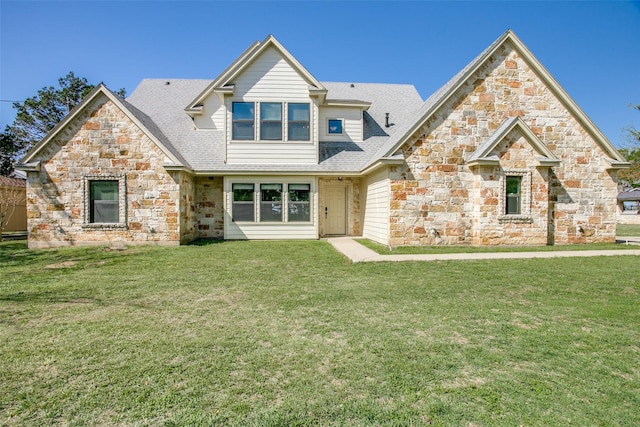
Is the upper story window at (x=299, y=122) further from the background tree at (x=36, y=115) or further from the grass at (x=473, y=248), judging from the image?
the background tree at (x=36, y=115)

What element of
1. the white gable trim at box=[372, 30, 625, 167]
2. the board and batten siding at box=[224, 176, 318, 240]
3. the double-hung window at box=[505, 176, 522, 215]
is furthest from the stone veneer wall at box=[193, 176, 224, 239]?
the double-hung window at box=[505, 176, 522, 215]

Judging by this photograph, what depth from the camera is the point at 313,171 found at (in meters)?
13.9

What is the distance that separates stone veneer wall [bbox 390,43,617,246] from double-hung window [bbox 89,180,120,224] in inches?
393

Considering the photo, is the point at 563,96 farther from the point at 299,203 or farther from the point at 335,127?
the point at 299,203

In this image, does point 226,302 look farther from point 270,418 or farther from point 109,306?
point 270,418

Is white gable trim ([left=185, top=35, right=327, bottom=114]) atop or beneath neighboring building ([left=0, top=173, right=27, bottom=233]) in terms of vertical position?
atop

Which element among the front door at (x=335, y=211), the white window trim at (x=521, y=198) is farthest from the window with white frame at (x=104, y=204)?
the white window trim at (x=521, y=198)

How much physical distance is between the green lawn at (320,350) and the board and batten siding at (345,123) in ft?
32.0

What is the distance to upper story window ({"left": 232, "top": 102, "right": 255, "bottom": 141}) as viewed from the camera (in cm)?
1397

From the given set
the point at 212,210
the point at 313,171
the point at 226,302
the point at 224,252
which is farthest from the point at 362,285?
the point at 212,210

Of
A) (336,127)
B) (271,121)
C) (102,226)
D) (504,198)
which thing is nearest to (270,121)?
(271,121)

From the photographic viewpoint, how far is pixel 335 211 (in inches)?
624

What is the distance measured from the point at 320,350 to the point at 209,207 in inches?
470

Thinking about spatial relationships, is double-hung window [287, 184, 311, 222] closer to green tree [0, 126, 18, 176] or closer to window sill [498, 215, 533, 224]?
window sill [498, 215, 533, 224]
